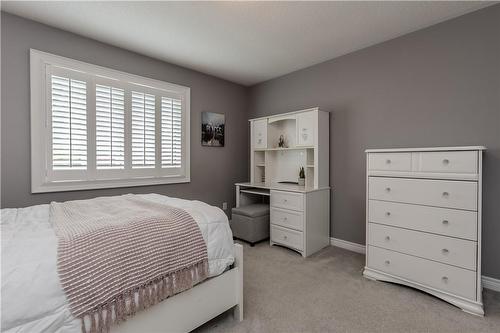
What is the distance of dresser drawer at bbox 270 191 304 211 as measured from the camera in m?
3.01

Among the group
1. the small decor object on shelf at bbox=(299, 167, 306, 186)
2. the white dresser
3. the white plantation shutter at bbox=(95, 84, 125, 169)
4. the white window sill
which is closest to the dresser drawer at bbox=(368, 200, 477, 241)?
the white dresser

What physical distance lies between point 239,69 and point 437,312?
351 centimetres

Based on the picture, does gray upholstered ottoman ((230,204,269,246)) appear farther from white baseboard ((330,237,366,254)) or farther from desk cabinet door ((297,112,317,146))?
desk cabinet door ((297,112,317,146))

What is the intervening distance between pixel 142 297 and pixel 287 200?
218 cm

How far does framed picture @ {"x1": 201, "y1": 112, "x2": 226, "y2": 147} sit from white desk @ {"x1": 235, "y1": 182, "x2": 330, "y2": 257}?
1.14 m

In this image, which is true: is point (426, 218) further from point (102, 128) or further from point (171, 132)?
point (102, 128)

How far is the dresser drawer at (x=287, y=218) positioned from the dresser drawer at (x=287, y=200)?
2.5 inches

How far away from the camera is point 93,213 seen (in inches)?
67.9

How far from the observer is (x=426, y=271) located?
6.78ft

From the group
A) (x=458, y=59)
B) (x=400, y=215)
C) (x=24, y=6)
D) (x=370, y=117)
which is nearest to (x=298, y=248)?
(x=400, y=215)

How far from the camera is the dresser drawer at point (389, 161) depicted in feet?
7.16

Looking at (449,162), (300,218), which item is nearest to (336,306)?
(300,218)

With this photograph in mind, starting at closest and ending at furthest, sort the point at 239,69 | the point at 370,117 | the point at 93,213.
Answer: the point at 93,213 → the point at 370,117 → the point at 239,69

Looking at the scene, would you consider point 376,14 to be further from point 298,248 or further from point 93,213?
point 93,213
